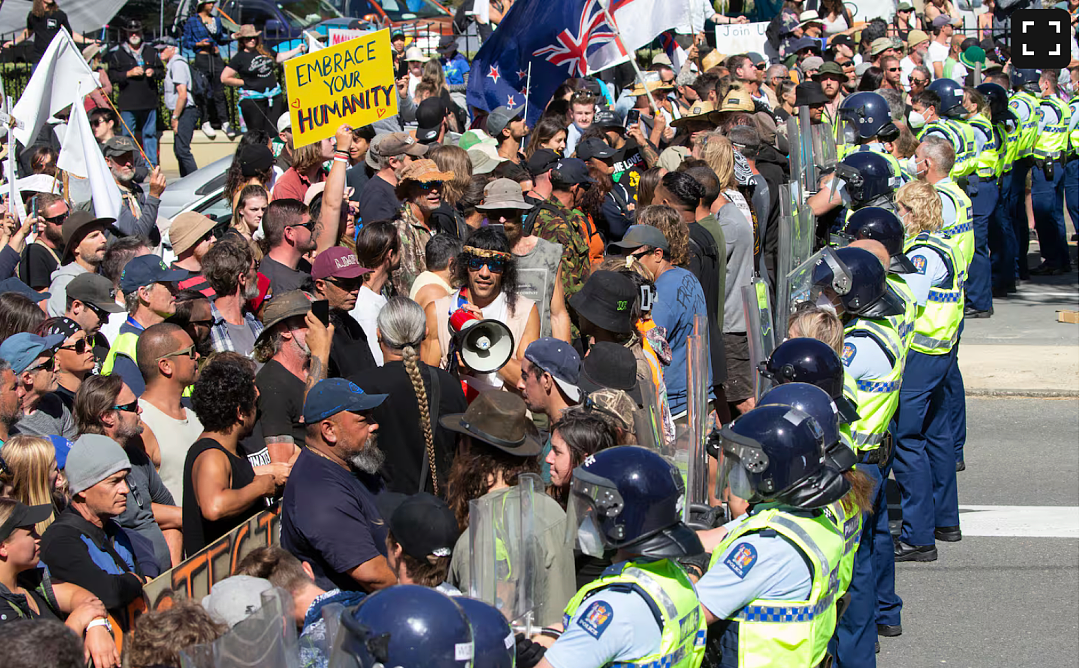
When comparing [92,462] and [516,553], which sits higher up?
[92,462]

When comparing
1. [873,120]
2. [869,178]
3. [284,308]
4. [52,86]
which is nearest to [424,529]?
[284,308]

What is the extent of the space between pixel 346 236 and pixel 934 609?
4.66 meters

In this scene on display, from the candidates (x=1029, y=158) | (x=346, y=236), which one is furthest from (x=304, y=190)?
(x=1029, y=158)

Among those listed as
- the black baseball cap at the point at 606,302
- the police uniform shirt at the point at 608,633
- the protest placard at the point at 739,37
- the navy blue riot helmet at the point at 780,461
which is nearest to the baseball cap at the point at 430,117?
the black baseball cap at the point at 606,302

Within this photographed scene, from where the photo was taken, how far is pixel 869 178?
8.80 meters

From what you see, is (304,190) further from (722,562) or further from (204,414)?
(722,562)

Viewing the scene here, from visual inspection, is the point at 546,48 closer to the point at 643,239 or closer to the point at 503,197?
the point at 503,197

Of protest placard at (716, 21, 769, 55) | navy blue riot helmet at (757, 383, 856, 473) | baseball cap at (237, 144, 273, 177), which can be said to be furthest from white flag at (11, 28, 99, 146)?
protest placard at (716, 21, 769, 55)

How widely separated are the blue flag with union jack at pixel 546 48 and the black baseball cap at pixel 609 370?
7.60 m

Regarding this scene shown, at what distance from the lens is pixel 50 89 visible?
35.5 feet

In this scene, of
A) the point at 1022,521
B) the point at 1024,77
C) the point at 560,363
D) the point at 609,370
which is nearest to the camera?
the point at 609,370

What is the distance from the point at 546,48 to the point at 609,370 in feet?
26.6

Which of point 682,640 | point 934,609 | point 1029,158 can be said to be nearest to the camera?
point 682,640

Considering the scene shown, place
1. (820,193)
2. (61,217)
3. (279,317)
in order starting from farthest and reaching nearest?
1. (820,193)
2. (61,217)
3. (279,317)
